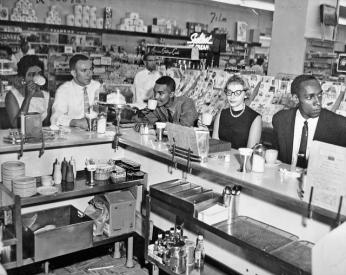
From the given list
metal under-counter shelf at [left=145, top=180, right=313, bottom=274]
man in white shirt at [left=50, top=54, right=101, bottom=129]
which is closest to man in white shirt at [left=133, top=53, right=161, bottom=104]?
man in white shirt at [left=50, top=54, right=101, bottom=129]

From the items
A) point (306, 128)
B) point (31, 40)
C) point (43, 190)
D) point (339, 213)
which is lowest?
point (43, 190)

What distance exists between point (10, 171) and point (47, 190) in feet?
1.06

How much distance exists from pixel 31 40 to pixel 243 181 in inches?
315

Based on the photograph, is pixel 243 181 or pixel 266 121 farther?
pixel 266 121

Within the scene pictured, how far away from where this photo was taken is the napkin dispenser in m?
3.57

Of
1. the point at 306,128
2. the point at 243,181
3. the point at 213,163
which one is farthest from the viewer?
the point at 306,128

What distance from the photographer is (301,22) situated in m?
7.45

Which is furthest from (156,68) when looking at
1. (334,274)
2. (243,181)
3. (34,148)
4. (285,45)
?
(334,274)

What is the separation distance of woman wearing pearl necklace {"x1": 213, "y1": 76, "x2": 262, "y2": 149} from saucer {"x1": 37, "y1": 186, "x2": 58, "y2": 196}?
5.51 feet

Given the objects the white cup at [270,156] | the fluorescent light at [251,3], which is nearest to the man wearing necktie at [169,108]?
the white cup at [270,156]

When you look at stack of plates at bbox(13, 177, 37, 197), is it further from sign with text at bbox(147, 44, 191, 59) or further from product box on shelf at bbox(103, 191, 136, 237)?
sign with text at bbox(147, 44, 191, 59)

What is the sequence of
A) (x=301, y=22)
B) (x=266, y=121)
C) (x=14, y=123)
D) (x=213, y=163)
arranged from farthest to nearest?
(x=301, y=22), (x=266, y=121), (x=14, y=123), (x=213, y=163)

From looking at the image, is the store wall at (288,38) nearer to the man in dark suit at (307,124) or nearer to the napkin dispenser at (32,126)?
the man in dark suit at (307,124)

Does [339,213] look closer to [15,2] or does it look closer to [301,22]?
[301,22]
